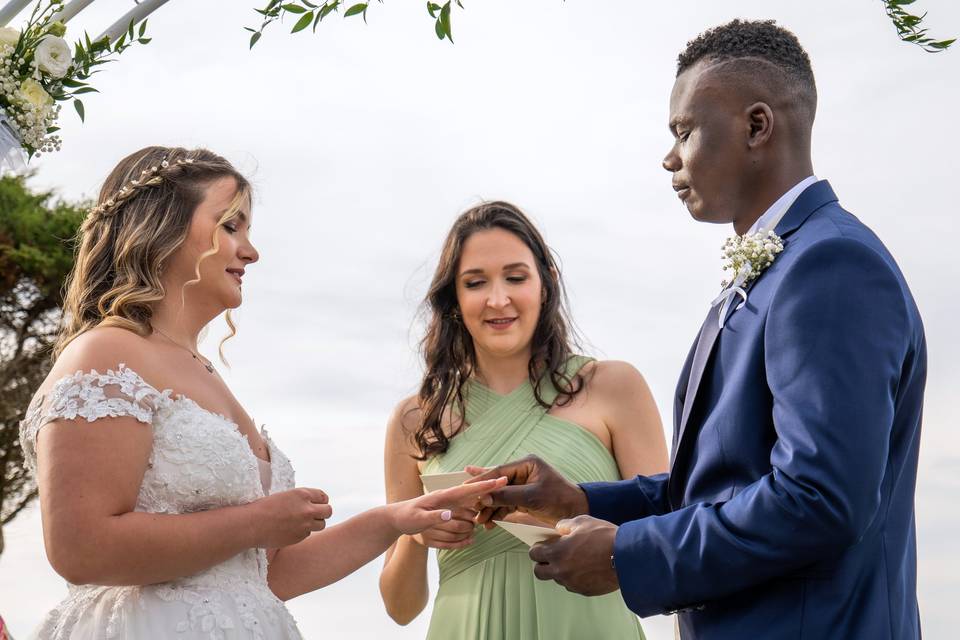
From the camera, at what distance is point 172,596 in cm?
405

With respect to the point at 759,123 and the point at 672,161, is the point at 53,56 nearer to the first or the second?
the point at 672,161

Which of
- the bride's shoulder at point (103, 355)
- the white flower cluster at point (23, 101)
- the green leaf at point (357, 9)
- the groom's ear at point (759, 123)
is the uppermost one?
the green leaf at point (357, 9)

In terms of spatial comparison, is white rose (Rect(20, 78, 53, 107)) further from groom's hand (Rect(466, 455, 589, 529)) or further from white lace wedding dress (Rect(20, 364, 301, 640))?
groom's hand (Rect(466, 455, 589, 529))

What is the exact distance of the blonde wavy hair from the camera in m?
4.31

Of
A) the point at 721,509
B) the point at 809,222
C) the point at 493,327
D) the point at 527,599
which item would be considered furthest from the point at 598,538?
the point at 493,327

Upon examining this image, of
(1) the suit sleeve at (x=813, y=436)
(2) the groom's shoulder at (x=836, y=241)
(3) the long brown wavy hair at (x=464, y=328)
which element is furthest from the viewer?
(3) the long brown wavy hair at (x=464, y=328)

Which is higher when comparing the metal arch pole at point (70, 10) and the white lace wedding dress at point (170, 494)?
the metal arch pole at point (70, 10)

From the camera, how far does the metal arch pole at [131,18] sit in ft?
16.6

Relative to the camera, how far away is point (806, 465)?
2926 millimetres

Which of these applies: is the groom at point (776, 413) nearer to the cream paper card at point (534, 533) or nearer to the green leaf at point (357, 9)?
the cream paper card at point (534, 533)

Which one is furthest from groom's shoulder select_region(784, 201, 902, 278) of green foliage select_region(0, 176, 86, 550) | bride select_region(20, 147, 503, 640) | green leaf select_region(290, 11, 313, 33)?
green foliage select_region(0, 176, 86, 550)

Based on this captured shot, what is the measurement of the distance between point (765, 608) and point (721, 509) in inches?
11.7

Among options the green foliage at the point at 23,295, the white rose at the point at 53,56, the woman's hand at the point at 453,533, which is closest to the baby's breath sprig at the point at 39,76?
the white rose at the point at 53,56

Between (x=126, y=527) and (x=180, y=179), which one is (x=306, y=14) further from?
(x=126, y=527)
